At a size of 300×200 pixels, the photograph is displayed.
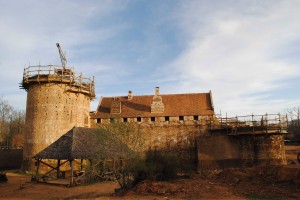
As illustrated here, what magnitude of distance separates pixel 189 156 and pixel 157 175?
12985 millimetres

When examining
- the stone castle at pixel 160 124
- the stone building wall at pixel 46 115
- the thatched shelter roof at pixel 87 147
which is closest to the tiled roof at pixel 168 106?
the stone castle at pixel 160 124

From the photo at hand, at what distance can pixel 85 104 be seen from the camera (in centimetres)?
3216

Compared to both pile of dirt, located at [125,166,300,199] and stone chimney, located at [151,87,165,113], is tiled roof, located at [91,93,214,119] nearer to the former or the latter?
stone chimney, located at [151,87,165,113]

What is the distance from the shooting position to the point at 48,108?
2922 centimetres

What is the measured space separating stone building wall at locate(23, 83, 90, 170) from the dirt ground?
25.2 feet

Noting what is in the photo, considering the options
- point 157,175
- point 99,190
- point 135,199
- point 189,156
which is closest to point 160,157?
point 157,175

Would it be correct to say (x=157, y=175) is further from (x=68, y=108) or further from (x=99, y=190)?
(x=68, y=108)

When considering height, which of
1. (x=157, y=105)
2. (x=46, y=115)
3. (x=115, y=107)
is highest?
(x=157, y=105)

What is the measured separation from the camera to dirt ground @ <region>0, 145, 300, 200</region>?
14228mm

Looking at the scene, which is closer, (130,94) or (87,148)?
(87,148)

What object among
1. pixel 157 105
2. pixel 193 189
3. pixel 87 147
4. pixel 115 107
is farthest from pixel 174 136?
pixel 193 189

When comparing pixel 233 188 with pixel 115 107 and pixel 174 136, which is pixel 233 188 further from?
pixel 115 107

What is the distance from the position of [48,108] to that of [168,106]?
1399 cm

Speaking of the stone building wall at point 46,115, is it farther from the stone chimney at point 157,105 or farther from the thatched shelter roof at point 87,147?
the stone chimney at point 157,105
